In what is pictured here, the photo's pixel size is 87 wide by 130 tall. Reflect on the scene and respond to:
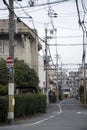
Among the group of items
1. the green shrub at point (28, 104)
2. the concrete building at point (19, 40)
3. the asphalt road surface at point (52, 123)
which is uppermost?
the concrete building at point (19, 40)

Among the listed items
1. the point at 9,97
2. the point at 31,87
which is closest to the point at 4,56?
the point at 31,87

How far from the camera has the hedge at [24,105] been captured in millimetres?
29373

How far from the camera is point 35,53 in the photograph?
211 feet

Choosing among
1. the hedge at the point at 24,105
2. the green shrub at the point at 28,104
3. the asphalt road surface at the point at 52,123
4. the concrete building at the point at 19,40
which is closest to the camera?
the asphalt road surface at the point at 52,123

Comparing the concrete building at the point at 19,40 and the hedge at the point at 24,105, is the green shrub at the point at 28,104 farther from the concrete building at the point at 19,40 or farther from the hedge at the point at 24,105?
the concrete building at the point at 19,40

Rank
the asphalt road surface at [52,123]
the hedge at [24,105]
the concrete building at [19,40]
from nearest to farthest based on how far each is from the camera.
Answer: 1. the asphalt road surface at [52,123]
2. the hedge at [24,105]
3. the concrete building at [19,40]

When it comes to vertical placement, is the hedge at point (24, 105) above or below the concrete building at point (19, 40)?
below

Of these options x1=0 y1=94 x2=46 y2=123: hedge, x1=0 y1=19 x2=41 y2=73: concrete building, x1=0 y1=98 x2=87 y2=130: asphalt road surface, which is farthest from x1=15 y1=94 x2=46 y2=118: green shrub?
x1=0 y1=19 x2=41 y2=73: concrete building

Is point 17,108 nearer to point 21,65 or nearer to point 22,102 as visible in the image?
point 22,102

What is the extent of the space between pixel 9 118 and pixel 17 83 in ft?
62.2

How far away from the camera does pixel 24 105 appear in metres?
35.7

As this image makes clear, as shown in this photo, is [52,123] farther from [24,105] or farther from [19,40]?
[19,40]

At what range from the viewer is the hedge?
29.4m

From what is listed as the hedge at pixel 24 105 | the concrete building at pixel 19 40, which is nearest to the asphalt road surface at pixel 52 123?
the hedge at pixel 24 105
